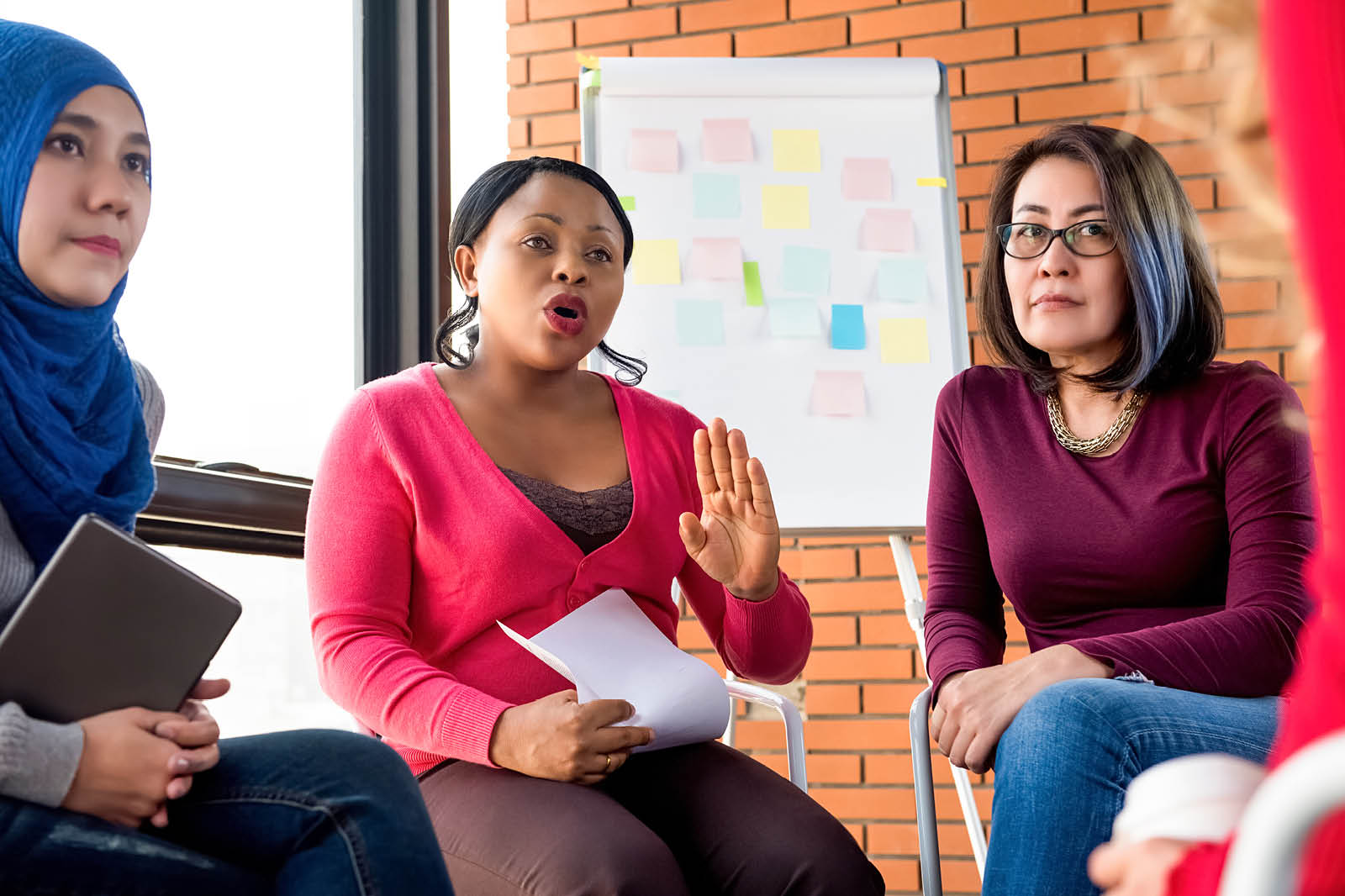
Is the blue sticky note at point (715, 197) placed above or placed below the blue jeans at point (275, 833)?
above

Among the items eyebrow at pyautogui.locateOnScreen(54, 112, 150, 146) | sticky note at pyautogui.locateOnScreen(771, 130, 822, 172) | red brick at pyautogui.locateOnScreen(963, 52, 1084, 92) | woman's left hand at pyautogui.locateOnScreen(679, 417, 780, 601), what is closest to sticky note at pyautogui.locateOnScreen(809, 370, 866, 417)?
sticky note at pyautogui.locateOnScreen(771, 130, 822, 172)

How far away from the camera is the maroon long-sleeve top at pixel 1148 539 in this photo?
4.30 feet

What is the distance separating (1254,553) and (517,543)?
864 mm

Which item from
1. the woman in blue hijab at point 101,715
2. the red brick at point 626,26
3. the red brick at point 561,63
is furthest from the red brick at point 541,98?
the woman in blue hijab at point 101,715

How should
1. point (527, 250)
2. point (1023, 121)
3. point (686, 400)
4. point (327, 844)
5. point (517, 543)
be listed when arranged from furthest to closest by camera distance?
point (1023, 121) < point (686, 400) < point (527, 250) < point (517, 543) < point (327, 844)

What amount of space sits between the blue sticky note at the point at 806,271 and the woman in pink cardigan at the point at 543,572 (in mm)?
592

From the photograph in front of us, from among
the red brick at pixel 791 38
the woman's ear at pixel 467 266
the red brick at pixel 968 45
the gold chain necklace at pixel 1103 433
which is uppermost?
the red brick at pixel 791 38

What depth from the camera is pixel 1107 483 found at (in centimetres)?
150

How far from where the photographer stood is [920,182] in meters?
2.27

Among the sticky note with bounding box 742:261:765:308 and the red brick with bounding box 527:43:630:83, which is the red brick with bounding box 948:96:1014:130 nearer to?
the red brick with bounding box 527:43:630:83

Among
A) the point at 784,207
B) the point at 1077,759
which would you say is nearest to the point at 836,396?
the point at 784,207

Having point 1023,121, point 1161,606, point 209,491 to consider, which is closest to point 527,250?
point 209,491

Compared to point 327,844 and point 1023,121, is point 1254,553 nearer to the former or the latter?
point 327,844

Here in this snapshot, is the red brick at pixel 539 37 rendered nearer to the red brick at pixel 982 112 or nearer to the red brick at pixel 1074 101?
the red brick at pixel 982 112
